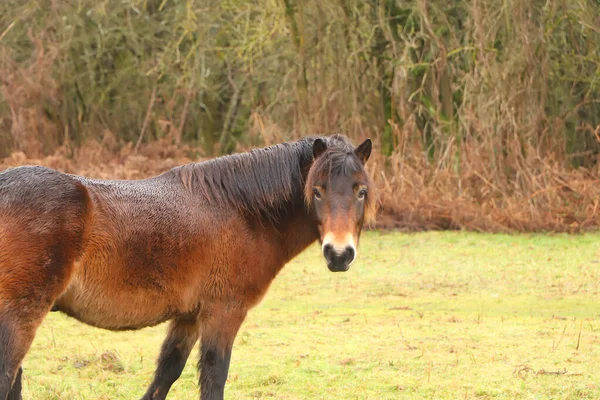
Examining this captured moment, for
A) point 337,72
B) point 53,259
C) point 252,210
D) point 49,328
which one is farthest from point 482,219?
point 53,259

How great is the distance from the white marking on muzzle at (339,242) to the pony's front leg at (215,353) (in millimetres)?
744

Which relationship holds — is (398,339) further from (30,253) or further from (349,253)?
(30,253)

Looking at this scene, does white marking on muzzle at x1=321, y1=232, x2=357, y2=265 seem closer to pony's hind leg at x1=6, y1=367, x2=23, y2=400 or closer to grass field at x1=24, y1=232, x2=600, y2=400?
grass field at x1=24, y1=232, x2=600, y2=400

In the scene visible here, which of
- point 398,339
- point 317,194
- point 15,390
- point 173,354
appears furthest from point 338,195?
point 398,339

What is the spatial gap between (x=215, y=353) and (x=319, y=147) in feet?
4.53

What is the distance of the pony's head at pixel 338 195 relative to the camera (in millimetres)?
5297

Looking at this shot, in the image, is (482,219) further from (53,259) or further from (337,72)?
(53,259)

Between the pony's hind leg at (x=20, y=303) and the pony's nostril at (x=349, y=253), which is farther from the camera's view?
the pony's nostril at (x=349, y=253)

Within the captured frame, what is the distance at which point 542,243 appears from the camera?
13.3 m

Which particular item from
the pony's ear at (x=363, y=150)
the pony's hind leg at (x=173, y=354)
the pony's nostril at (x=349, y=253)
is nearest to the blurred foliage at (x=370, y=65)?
the pony's ear at (x=363, y=150)

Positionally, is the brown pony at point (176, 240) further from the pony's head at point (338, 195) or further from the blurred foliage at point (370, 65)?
the blurred foliage at point (370, 65)

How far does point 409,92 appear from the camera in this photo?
52.4 ft

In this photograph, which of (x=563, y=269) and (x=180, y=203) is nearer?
(x=180, y=203)

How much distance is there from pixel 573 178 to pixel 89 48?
1124cm
